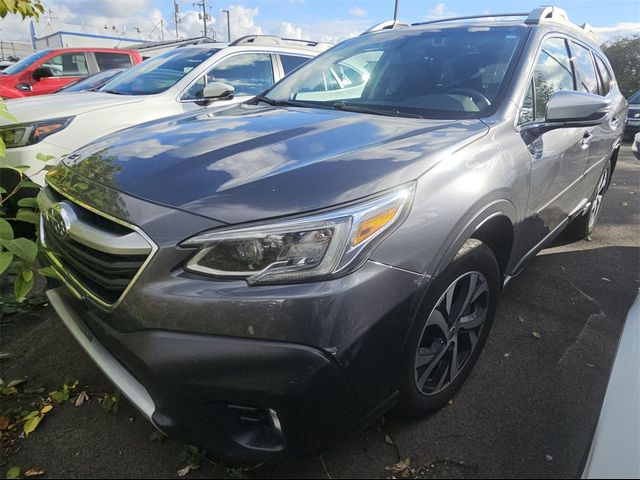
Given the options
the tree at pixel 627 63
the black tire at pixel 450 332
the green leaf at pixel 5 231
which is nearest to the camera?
the black tire at pixel 450 332

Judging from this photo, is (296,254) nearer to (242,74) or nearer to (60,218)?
(60,218)

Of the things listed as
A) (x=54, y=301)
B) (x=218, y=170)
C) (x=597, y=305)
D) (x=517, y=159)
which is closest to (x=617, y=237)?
(x=597, y=305)

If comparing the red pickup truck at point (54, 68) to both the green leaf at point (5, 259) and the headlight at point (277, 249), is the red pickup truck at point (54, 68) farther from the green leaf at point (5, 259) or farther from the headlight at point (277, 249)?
the headlight at point (277, 249)

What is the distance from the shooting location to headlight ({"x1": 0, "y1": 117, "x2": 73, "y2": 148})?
3503 mm

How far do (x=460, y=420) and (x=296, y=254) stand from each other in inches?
46.3

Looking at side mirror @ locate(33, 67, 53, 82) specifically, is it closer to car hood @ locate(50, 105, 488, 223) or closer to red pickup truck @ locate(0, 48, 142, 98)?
red pickup truck @ locate(0, 48, 142, 98)

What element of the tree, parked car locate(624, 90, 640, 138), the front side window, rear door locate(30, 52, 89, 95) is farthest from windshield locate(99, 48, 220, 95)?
the tree

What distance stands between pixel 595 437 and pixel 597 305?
7.11 ft

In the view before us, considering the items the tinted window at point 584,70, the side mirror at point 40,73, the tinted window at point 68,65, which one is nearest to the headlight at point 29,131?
the tinted window at point 584,70

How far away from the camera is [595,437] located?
1271mm

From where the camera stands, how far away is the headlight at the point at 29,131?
350cm

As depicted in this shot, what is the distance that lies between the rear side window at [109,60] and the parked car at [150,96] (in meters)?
6.28

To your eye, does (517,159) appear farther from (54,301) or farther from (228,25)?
(228,25)

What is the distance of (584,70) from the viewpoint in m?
3.43
